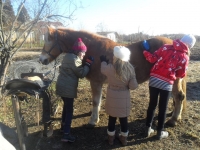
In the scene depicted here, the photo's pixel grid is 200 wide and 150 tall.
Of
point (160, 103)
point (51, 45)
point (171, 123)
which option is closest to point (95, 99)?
point (160, 103)

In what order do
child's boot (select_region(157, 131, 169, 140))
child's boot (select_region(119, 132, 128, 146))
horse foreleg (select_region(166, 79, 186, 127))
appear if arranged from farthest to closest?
horse foreleg (select_region(166, 79, 186, 127))
child's boot (select_region(157, 131, 169, 140))
child's boot (select_region(119, 132, 128, 146))

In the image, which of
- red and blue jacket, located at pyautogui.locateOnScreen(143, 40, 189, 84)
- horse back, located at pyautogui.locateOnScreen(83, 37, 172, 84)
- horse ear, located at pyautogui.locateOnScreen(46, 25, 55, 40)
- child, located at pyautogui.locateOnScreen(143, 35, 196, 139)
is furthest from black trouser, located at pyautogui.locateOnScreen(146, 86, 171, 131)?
horse ear, located at pyautogui.locateOnScreen(46, 25, 55, 40)

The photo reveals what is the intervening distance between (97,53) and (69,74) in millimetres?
932

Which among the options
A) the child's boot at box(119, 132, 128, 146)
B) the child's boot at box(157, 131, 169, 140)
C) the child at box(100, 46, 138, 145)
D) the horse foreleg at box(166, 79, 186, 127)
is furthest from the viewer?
the horse foreleg at box(166, 79, 186, 127)

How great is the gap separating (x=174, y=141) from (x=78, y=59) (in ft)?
7.50

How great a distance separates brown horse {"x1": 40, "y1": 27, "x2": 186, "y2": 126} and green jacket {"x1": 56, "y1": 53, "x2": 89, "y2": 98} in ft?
2.25

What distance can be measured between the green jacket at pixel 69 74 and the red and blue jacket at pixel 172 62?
1.35 meters

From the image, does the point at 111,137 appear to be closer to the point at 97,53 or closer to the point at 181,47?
the point at 97,53

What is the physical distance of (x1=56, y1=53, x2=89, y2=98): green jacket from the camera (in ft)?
11.6

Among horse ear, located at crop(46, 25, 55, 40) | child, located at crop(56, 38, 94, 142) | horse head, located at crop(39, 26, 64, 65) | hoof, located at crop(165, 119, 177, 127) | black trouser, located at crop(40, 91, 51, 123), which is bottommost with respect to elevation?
hoof, located at crop(165, 119, 177, 127)

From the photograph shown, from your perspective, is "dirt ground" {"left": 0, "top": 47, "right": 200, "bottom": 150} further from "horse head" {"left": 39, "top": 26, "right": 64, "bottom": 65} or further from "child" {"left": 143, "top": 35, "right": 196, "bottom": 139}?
"horse head" {"left": 39, "top": 26, "right": 64, "bottom": 65}

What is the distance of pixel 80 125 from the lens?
437 cm

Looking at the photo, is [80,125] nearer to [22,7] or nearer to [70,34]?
[70,34]

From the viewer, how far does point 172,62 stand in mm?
3418
